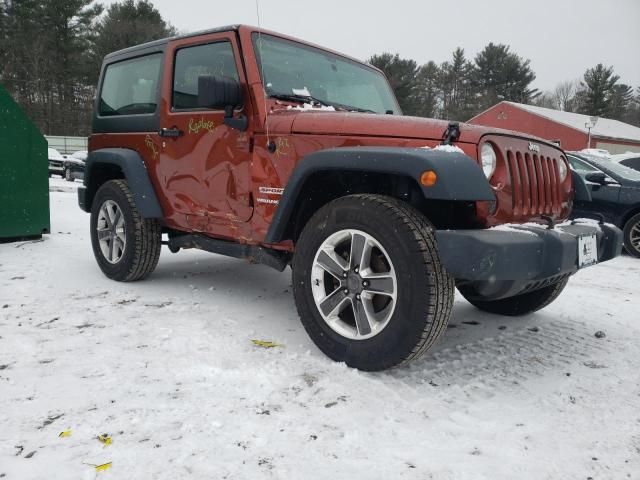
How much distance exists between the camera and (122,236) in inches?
169

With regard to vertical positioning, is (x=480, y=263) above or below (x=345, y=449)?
above

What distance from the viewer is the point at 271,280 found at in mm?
4668

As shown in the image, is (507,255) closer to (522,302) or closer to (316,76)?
(522,302)

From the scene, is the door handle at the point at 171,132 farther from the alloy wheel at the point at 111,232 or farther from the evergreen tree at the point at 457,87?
the evergreen tree at the point at 457,87

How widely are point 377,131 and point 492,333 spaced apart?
1645 mm

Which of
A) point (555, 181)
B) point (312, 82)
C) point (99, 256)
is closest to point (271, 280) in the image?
point (99, 256)

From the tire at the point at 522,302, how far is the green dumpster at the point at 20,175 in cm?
524

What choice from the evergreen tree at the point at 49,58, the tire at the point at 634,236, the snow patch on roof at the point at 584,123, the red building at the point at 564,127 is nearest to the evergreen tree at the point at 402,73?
the red building at the point at 564,127

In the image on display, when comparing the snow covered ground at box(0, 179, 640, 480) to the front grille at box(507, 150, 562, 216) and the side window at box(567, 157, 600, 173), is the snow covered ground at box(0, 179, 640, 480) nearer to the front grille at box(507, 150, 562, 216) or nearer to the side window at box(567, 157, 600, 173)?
the front grille at box(507, 150, 562, 216)

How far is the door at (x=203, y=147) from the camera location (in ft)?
10.7

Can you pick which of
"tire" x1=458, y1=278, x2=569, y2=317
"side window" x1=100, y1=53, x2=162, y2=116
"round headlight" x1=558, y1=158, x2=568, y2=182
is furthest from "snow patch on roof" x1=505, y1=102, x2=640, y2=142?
"side window" x1=100, y1=53, x2=162, y2=116

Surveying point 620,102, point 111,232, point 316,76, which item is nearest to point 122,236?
point 111,232

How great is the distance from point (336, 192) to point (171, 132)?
1.50 meters

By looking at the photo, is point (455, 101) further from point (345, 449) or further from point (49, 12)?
point (345, 449)
